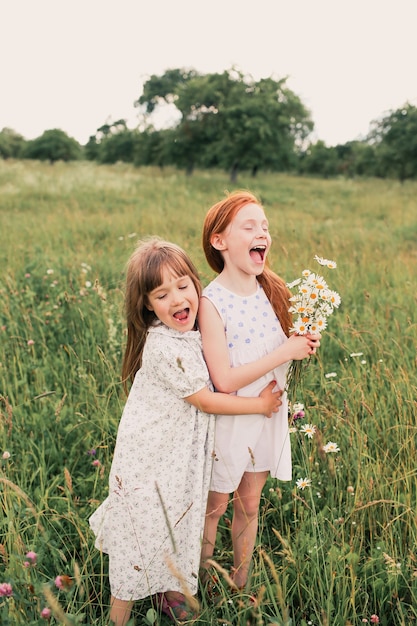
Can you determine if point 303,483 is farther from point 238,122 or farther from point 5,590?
point 238,122

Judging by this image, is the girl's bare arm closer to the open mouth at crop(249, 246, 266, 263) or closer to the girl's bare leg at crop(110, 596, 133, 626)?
the open mouth at crop(249, 246, 266, 263)

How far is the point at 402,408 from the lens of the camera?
2.53 meters

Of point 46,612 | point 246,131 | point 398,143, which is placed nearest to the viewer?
point 46,612

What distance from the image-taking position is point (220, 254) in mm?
1950

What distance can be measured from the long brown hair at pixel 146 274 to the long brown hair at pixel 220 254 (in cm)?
17

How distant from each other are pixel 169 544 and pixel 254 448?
1.41 ft

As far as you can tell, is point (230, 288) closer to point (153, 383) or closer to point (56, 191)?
point (153, 383)

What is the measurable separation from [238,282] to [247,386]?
0.36m

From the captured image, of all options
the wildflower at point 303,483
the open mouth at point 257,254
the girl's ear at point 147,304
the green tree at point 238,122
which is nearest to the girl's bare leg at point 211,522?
the wildflower at point 303,483

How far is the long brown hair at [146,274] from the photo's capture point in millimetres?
1714

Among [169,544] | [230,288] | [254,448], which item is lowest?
[169,544]

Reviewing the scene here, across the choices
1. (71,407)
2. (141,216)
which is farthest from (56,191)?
(71,407)

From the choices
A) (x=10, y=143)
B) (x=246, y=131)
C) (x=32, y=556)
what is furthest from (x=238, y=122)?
(x=10, y=143)

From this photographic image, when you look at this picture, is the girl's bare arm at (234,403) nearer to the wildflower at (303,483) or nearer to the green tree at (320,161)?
→ the wildflower at (303,483)
